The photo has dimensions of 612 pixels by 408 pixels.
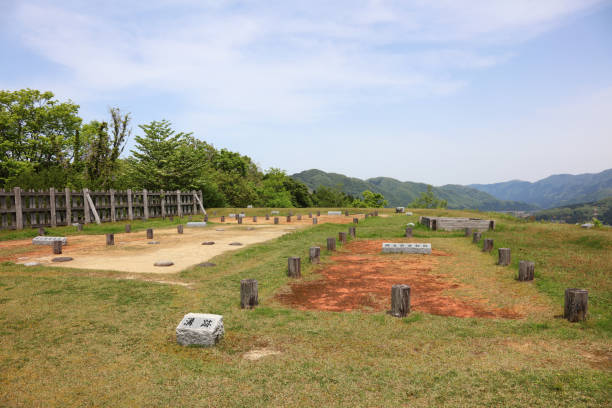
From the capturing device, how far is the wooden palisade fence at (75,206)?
2195cm

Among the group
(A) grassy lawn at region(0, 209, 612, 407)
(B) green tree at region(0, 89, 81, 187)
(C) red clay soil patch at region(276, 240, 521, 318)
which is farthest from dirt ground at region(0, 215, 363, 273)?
(B) green tree at region(0, 89, 81, 187)

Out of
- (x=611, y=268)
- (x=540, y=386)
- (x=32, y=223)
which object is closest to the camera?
(x=540, y=386)

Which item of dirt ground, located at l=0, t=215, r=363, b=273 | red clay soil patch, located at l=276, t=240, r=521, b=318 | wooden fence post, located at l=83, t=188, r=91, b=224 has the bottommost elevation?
A: red clay soil patch, located at l=276, t=240, r=521, b=318

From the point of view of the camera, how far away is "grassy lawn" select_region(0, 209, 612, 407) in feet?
16.1

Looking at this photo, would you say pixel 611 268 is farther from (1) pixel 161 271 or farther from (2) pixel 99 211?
(2) pixel 99 211

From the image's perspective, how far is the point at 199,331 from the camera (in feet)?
21.0

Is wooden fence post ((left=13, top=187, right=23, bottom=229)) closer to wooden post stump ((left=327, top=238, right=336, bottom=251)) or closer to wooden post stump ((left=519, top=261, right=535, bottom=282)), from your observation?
wooden post stump ((left=327, top=238, right=336, bottom=251))

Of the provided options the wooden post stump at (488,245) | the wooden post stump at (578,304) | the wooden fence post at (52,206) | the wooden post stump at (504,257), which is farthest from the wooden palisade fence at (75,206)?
the wooden post stump at (578,304)

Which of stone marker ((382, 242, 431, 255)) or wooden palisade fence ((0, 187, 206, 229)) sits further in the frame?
wooden palisade fence ((0, 187, 206, 229))

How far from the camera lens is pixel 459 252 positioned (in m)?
16.1

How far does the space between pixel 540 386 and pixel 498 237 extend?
15411 millimetres

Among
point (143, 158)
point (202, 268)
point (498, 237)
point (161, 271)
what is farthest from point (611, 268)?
point (143, 158)

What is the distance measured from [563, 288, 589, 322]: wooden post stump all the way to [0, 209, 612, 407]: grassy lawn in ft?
0.94

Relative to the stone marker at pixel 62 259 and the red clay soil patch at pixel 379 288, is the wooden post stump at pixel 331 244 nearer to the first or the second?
the red clay soil patch at pixel 379 288
